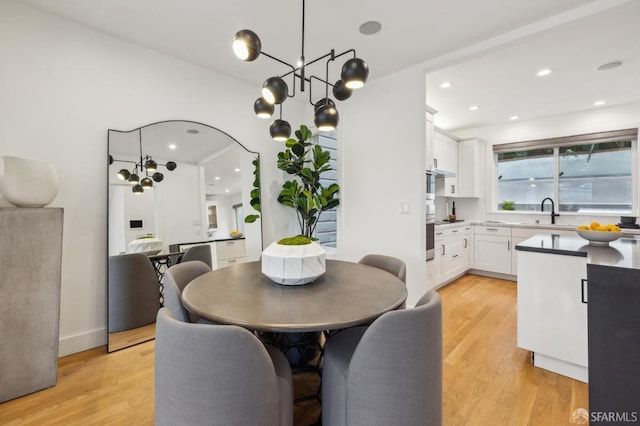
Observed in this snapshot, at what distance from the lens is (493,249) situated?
15.5 feet

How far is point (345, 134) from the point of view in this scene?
370 centimetres

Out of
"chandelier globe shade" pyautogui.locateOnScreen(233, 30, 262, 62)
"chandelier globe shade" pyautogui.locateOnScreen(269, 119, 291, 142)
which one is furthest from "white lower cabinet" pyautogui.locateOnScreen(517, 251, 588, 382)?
"chandelier globe shade" pyautogui.locateOnScreen(233, 30, 262, 62)

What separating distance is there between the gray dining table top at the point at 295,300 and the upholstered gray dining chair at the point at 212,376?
142mm

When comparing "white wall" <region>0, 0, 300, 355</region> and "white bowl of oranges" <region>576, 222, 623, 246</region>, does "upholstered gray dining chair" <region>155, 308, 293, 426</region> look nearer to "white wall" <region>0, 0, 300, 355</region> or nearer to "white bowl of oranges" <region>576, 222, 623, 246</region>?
"white wall" <region>0, 0, 300, 355</region>

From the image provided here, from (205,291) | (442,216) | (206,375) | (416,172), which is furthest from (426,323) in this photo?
(442,216)

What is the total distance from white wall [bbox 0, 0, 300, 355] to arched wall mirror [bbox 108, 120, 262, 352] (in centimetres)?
11

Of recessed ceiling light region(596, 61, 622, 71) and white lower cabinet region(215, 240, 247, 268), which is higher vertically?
recessed ceiling light region(596, 61, 622, 71)

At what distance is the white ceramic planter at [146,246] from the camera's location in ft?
8.70

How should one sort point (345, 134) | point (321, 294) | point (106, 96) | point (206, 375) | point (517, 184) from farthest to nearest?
1. point (517, 184)
2. point (345, 134)
3. point (106, 96)
4. point (321, 294)
5. point (206, 375)

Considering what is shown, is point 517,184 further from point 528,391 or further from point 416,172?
point 528,391

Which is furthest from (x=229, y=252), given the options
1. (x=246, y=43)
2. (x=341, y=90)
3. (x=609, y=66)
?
(x=609, y=66)

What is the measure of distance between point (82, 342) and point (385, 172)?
A: 3294 millimetres

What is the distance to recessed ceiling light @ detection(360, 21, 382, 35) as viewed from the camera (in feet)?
7.72

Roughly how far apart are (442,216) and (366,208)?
2.47 m
